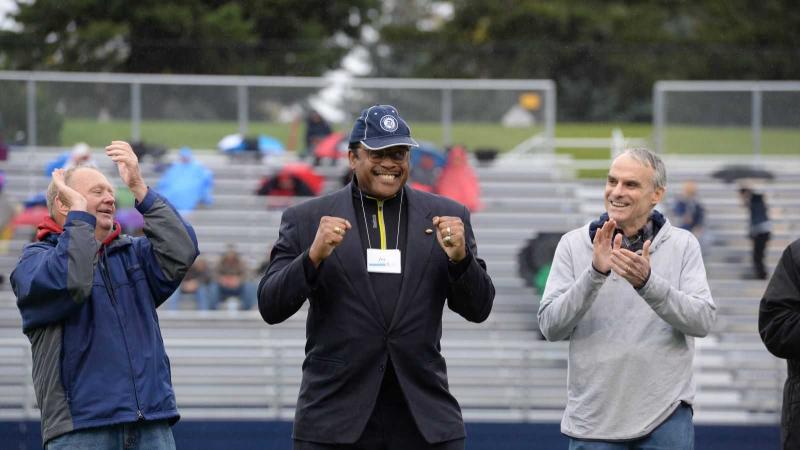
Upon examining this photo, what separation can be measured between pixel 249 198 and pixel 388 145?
10.3 m

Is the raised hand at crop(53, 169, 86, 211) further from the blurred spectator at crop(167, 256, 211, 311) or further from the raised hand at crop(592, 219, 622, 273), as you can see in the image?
the blurred spectator at crop(167, 256, 211, 311)

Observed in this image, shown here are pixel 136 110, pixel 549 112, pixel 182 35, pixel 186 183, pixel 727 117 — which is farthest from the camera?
pixel 182 35

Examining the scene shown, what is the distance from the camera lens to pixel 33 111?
1452 centimetres

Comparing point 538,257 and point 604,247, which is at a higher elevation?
point 604,247

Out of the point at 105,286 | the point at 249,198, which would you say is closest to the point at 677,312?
the point at 105,286

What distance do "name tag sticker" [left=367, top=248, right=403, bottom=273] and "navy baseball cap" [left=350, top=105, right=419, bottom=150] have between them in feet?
1.23

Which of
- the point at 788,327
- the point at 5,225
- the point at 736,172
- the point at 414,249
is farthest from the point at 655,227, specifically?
the point at 736,172

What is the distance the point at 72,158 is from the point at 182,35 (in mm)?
10770

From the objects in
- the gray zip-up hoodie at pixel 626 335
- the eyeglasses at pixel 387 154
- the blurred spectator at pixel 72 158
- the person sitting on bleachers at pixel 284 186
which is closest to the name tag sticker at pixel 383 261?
the eyeglasses at pixel 387 154

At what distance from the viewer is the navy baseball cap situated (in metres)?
4.55

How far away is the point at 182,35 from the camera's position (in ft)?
78.4

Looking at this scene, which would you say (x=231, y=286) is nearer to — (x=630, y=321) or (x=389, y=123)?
(x=630, y=321)

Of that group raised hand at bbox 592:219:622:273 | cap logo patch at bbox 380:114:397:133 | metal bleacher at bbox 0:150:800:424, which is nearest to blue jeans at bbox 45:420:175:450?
cap logo patch at bbox 380:114:397:133

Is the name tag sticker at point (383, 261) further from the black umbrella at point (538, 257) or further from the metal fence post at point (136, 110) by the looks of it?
the metal fence post at point (136, 110)
